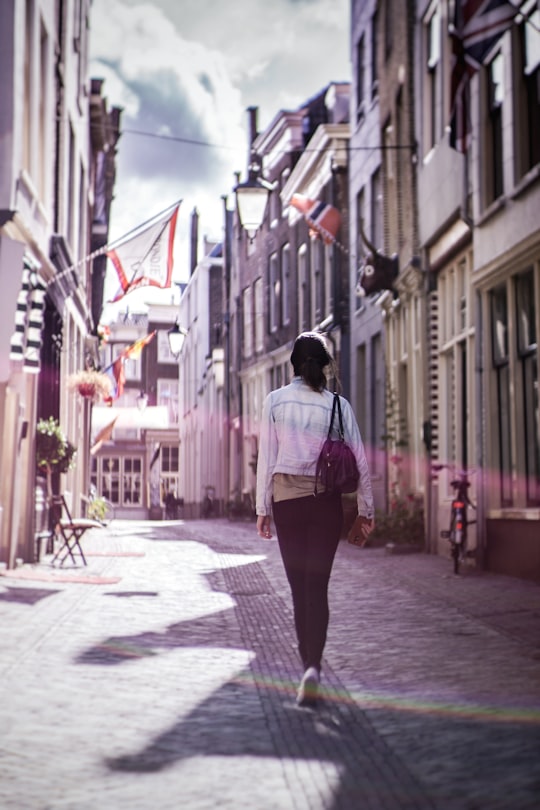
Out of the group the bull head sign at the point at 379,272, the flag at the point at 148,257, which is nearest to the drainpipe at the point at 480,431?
the flag at the point at 148,257

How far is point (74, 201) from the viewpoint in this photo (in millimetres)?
23812

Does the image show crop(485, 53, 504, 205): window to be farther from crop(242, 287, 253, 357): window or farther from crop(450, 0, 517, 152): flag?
crop(242, 287, 253, 357): window

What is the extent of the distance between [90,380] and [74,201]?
3.96 meters

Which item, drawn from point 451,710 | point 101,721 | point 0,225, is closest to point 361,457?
point 451,710

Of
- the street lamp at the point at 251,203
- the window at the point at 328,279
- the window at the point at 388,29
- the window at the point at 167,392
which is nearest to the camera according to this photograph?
the street lamp at the point at 251,203

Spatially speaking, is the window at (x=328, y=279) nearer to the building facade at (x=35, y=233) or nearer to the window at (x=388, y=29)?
the building facade at (x=35, y=233)

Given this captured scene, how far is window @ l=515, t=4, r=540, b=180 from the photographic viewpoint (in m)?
13.2

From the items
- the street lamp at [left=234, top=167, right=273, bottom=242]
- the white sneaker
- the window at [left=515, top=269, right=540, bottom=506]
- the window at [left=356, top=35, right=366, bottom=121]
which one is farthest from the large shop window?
the white sneaker

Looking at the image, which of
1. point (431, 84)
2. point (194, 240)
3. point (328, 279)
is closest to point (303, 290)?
point (328, 279)

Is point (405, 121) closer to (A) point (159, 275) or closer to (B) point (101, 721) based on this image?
(A) point (159, 275)

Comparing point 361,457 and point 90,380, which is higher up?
point 90,380

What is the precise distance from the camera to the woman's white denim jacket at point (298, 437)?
20.3 feet

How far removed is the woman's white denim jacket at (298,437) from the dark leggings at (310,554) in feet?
0.41

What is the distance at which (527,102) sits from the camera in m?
13.5
